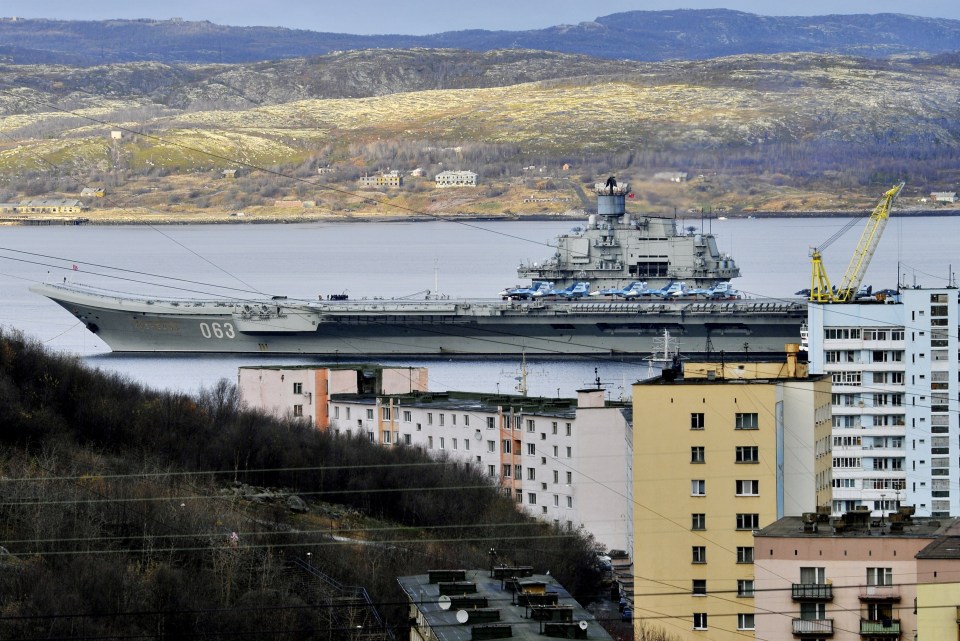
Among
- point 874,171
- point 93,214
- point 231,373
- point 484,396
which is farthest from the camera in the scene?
point 93,214

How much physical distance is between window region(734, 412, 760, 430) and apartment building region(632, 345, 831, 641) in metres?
0.01

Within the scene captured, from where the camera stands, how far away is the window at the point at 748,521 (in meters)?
19.4

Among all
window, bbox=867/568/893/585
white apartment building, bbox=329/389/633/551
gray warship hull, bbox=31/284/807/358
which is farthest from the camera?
gray warship hull, bbox=31/284/807/358

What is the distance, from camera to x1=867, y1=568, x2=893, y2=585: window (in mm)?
15817

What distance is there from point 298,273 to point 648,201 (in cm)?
3956

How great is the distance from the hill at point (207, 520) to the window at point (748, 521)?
321cm

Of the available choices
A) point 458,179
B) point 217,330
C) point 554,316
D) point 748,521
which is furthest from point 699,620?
point 458,179

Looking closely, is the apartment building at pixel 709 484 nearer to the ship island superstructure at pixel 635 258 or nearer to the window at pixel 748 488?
the window at pixel 748 488

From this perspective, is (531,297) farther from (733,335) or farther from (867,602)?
(867,602)

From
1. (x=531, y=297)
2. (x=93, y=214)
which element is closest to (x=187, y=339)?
(x=531, y=297)

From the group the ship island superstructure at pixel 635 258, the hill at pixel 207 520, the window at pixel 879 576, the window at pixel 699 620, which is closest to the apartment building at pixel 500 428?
the hill at pixel 207 520

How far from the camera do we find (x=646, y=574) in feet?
63.2

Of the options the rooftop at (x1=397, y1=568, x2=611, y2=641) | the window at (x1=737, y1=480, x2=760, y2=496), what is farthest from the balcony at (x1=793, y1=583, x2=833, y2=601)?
the window at (x1=737, y1=480, x2=760, y2=496)

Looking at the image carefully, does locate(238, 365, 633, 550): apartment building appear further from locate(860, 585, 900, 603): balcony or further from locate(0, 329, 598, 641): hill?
locate(860, 585, 900, 603): balcony
